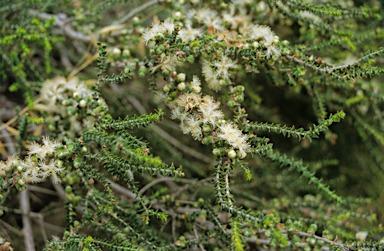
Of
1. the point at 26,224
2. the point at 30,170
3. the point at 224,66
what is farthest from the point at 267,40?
the point at 26,224

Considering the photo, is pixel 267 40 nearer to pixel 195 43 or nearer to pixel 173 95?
pixel 195 43

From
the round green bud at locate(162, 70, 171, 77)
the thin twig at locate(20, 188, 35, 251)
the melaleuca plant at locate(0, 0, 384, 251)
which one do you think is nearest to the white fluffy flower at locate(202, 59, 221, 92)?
the melaleuca plant at locate(0, 0, 384, 251)

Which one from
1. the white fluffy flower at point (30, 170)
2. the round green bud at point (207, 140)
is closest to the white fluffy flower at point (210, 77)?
the round green bud at point (207, 140)

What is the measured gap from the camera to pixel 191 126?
1.33 metres

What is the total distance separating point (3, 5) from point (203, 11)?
141 centimetres

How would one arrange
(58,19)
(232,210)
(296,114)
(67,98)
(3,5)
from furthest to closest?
1. (296,114)
2. (58,19)
3. (3,5)
4. (67,98)
5. (232,210)

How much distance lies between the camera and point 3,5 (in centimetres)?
188

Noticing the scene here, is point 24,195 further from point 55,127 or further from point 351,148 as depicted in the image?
point 351,148

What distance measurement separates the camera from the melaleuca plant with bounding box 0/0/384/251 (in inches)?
50.6

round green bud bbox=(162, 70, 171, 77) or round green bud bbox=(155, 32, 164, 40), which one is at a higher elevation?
round green bud bbox=(155, 32, 164, 40)

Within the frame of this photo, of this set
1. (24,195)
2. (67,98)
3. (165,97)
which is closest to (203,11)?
(165,97)

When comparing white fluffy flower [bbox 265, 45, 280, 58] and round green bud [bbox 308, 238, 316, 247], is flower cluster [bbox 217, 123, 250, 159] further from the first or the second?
round green bud [bbox 308, 238, 316, 247]

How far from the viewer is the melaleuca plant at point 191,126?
1.29 metres

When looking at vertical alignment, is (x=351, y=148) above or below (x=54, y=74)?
below
